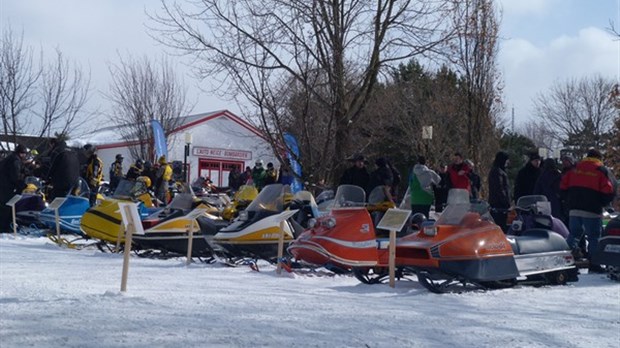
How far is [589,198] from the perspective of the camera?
38.4 feet

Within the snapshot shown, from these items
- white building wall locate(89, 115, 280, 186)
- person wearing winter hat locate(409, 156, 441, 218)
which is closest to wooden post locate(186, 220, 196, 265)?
person wearing winter hat locate(409, 156, 441, 218)

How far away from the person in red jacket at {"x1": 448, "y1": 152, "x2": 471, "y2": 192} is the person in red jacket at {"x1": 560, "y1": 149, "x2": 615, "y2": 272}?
3062 millimetres

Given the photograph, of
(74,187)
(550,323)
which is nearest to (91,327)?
(550,323)

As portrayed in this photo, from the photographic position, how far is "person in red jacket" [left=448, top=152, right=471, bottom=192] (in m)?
15.0

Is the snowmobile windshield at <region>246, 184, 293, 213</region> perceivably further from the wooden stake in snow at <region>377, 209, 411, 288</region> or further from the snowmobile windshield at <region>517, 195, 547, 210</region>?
the snowmobile windshield at <region>517, 195, 547, 210</region>

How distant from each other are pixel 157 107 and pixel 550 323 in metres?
30.2

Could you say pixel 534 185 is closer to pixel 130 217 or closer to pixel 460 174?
pixel 460 174

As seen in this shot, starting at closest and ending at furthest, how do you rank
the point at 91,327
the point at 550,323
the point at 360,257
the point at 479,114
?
the point at 91,327
the point at 550,323
the point at 360,257
the point at 479,114

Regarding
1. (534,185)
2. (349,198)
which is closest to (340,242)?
(349,198)

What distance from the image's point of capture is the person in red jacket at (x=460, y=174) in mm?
15000

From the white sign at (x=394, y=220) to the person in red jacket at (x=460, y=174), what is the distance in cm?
528

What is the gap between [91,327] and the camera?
616 centimetres

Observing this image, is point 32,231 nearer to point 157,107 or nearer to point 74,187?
point 74,187

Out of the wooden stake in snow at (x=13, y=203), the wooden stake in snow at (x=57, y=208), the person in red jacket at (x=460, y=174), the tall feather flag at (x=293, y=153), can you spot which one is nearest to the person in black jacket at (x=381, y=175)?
the person in red jacket at (x=460, y=174)
